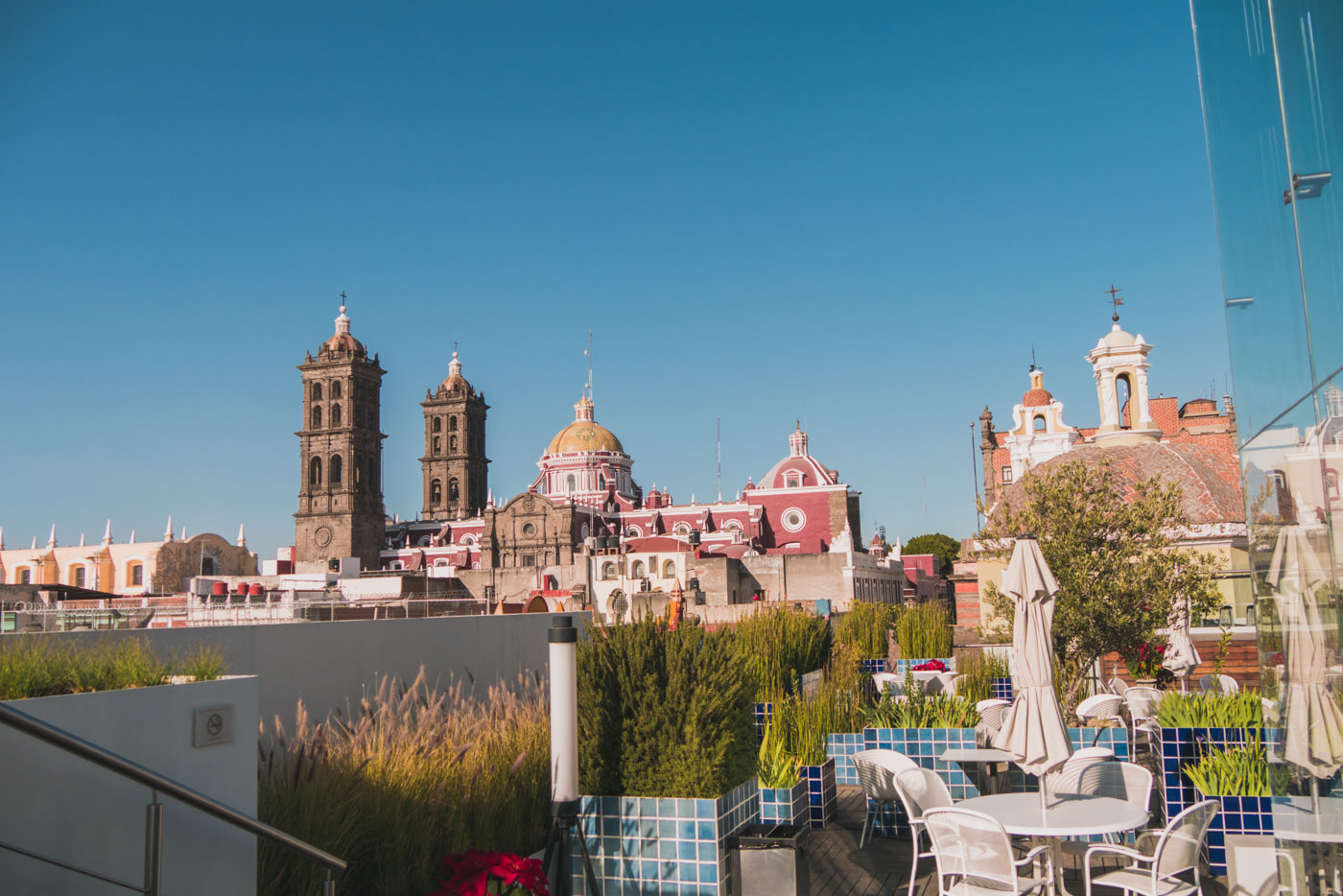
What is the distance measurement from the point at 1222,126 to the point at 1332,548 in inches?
58.2

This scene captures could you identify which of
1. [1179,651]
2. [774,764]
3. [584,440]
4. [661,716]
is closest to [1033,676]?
[774,764]

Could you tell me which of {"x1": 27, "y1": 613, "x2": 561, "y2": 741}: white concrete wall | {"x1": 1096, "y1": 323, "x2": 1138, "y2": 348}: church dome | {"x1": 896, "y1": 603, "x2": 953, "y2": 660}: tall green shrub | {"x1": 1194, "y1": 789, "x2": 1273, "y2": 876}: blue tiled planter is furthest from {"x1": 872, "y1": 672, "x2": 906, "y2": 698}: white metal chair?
{"x1": 1096, "y1": 323, "x2": 1138, "y2": 348}: church dome

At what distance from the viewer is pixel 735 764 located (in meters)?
4.84

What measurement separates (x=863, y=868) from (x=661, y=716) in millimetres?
2465

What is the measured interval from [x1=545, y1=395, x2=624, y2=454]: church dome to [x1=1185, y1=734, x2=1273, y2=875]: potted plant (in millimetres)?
68370

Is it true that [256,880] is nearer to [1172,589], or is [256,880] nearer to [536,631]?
[536,631]

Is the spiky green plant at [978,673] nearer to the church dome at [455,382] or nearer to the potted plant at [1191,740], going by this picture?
the potted plant at [1191,740]

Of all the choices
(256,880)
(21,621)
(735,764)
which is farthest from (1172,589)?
(21,621)

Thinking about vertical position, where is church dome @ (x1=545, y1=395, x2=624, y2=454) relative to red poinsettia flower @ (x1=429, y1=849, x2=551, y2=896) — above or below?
above

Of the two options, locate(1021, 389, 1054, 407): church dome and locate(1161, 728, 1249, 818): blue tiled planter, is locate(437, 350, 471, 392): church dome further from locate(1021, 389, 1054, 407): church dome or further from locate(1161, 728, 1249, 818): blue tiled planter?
locate(1161, 728, 1249, 818): blue tiled planter

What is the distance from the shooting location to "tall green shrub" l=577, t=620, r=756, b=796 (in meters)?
4.63

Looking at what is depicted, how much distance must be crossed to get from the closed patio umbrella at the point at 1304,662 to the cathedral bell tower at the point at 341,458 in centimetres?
7116

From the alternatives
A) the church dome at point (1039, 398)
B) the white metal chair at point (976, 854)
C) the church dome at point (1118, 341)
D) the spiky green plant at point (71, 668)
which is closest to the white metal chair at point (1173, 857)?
the white metal chair at point (976, 854)

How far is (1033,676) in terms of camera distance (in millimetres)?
5797
